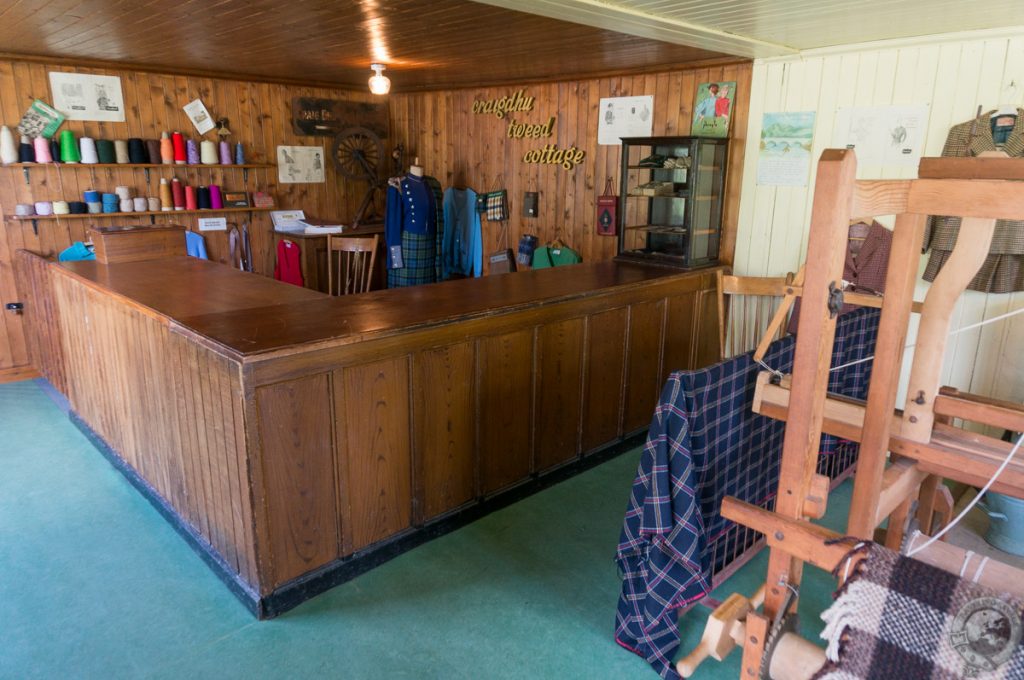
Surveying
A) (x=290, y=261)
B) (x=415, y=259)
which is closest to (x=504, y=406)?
(x=415, y=259)

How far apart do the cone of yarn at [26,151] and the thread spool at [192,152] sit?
1.00 metres

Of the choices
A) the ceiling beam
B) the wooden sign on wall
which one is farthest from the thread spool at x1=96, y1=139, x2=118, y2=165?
the ceiling beam

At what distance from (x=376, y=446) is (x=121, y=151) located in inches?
151

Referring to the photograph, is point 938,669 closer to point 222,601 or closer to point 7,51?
point 222,601

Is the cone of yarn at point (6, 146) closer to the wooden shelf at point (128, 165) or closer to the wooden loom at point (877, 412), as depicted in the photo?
the wooden shelf at point (128, 165)

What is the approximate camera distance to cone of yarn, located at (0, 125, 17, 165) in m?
4.47

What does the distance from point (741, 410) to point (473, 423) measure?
1138 millimetres

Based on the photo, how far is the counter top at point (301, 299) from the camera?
2.40m

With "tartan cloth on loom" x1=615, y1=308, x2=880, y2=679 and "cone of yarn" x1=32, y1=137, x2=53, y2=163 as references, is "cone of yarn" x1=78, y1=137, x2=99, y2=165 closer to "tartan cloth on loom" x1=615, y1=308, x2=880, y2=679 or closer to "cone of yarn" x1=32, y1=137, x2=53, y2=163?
"cone of yarn" x1=32, y1=137, x2=53, y2=163

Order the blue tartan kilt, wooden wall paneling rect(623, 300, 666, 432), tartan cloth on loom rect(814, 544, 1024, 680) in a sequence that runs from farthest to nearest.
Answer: the blue tartan kilt, wooden wall paneling rect(623, 300, 666, 432), tartan cloth on loom rect(814, 544, 1024, 680)

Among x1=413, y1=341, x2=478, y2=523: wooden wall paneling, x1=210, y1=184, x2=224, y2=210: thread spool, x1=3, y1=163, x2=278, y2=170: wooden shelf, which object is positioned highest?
x1=3, y1=163, x2=278, y2=170: wooden shelf

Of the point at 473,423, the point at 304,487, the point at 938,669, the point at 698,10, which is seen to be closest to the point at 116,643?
the point at 304,487

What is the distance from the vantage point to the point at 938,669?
83 cm

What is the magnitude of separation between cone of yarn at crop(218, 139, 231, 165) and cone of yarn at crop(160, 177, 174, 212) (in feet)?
1.52
